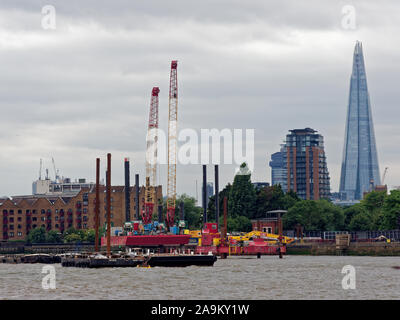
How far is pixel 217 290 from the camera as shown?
8988 cm

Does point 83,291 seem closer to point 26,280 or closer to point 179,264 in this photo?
point 26,280

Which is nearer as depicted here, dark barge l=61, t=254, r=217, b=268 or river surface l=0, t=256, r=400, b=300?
river surface l=0, t=256, r=400, b=300

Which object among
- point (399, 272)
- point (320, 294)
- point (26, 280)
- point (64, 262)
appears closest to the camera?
Answer: point (320, 294)

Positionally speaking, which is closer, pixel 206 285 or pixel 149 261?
pixel 206 285

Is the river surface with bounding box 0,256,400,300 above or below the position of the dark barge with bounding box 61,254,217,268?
below

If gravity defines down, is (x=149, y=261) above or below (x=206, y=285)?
above

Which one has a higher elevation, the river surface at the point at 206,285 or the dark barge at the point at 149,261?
the dark barge at the point at 149,261

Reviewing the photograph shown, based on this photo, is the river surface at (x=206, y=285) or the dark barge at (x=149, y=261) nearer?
the river surface at (x=206, y=285)

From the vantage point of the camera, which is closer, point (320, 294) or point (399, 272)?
point (320, 294)
